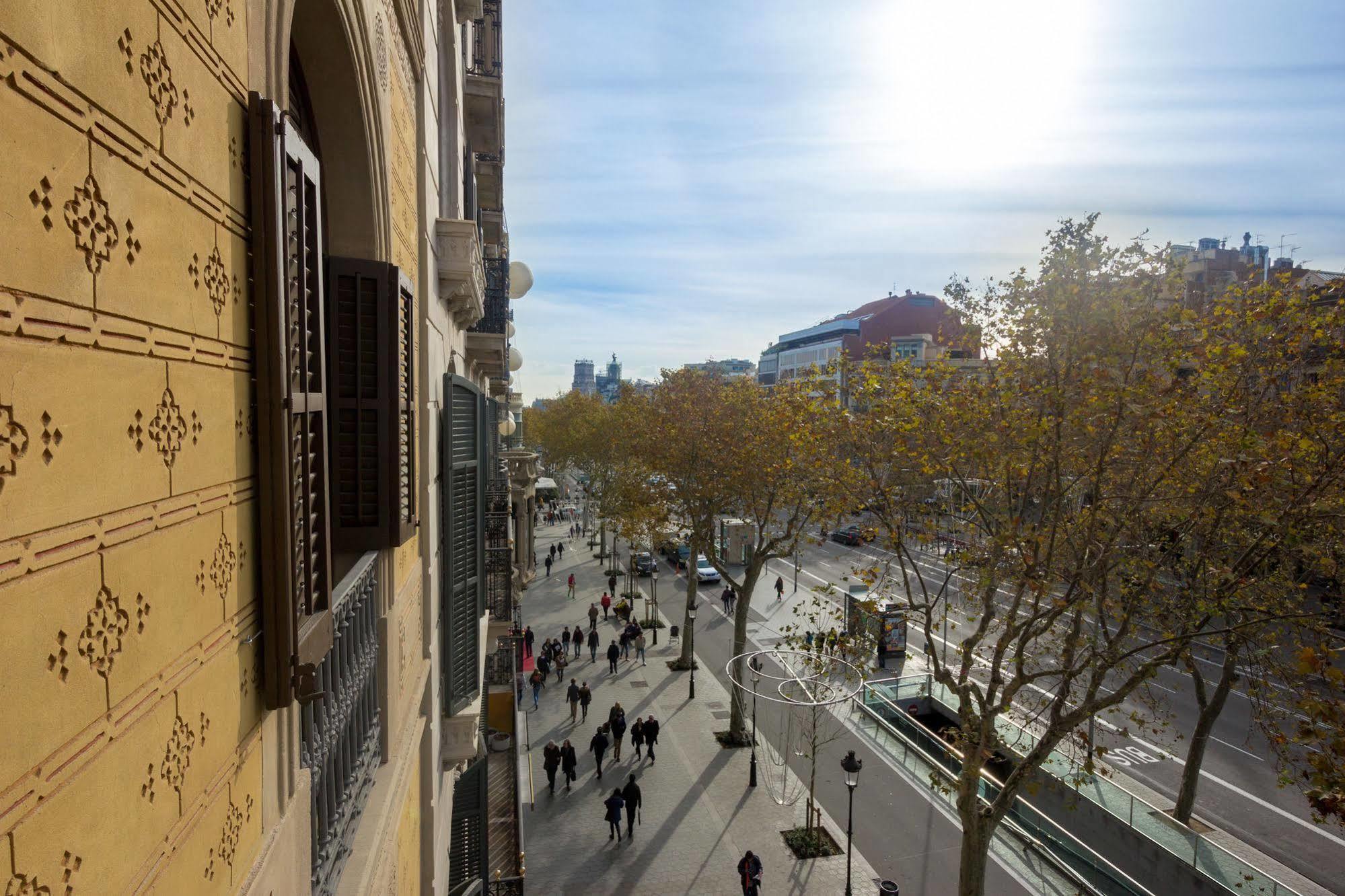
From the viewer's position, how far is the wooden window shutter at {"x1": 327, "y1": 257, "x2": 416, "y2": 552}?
154 inches

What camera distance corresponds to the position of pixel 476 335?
11.9 metres

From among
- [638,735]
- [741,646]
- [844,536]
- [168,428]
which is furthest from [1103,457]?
[844,536]

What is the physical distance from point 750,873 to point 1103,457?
7.71m

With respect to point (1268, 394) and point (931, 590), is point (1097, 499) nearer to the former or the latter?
point (1268, 394)

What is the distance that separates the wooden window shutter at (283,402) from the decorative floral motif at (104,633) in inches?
30.6

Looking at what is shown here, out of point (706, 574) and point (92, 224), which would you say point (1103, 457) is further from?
point (706, 574)

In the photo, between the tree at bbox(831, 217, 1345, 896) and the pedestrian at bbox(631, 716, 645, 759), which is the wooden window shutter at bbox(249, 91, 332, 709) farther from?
the pedestrian at bbox(631, 716, 645, 759)

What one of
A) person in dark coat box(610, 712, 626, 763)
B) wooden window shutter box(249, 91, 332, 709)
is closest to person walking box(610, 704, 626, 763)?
person in dark coat box(610, 712, 626, 763)

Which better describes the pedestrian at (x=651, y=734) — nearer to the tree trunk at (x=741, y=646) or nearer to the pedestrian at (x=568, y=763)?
the pedestrian at (x=568, y=763)

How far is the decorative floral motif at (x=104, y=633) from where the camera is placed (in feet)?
4.32

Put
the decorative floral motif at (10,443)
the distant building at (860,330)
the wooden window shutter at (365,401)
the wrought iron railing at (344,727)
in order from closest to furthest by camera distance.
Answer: the decorative floral motif at (10,443) → the wrought iron railing at (344,727) → the wooden window shutter at (365,401) → the distant building at (860,330)

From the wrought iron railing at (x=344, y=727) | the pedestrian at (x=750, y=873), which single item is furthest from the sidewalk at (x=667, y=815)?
the wrought iron railing at (x=344, y=727)

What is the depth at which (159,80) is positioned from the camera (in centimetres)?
161

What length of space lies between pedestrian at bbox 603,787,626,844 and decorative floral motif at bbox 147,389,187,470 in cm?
1304
